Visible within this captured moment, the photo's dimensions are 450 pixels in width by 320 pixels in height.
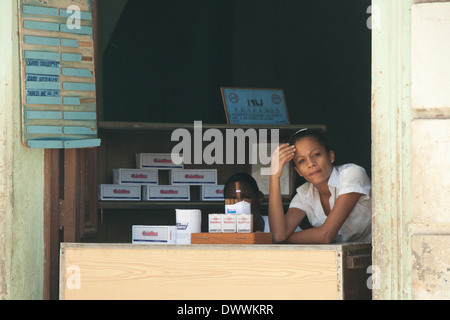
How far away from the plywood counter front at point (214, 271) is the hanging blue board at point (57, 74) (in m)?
0.70

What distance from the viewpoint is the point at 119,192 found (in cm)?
537

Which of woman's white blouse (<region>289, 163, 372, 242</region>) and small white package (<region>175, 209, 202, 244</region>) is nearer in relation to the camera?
small white package (<region>175, 209, 202, 244</region>)

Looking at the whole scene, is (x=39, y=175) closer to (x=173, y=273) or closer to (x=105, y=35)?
(x=173, y=273)

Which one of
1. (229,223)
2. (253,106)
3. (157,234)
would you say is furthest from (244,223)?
(253,106)

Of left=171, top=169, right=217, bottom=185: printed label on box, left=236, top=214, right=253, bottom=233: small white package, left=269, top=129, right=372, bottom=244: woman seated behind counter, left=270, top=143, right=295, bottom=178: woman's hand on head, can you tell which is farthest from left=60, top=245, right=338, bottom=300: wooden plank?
left=171, top=169, right=217, bottom=185: printed label on box

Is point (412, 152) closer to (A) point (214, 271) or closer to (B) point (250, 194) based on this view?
(A) point (214, 271)

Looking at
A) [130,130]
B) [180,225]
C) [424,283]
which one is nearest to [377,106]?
[424,283]

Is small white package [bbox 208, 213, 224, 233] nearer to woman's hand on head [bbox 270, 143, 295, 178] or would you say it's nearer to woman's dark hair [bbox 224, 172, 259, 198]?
woman's hand on head [bbox 270, 143, 295, 178]

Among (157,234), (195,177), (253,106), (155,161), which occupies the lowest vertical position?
(157,234)

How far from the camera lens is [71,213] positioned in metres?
4.02

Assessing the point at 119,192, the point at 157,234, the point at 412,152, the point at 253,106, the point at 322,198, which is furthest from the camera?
the point at 253,106

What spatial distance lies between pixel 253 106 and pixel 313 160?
186cm

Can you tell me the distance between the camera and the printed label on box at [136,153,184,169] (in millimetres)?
5551
